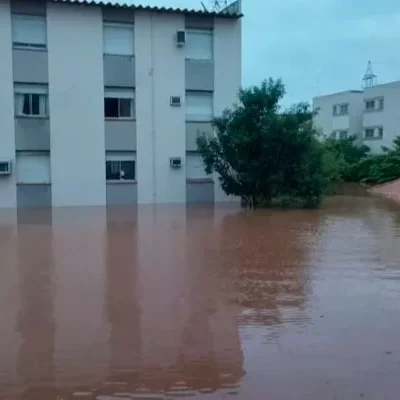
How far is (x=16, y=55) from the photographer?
23734mm

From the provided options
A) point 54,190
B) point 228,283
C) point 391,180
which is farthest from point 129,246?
point 391,180

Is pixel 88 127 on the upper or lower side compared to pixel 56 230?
upper

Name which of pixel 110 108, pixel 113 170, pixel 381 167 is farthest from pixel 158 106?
pixel 381 167

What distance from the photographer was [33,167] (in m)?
24.2

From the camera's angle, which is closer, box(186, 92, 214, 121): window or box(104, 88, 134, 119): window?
box(104, 88, 134, 119): window

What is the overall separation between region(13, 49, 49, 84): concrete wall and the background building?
1032 inches

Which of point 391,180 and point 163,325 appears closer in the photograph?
point 163,325

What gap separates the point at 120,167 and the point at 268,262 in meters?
15.1

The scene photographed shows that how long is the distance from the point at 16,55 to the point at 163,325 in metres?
19.5

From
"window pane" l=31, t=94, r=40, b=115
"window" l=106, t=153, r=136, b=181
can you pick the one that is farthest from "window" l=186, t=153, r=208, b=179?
"window pane" l=31, t=94, r=40, b=115

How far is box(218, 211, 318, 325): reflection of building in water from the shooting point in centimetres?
777

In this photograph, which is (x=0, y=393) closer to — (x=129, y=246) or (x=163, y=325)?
(x=163, y=325)

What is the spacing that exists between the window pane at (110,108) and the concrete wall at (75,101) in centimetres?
27

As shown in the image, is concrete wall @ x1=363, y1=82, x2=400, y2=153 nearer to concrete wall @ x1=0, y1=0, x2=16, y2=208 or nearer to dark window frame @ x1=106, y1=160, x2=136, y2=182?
dark window frame @ x1=106, y1=160, x2=136, y2=182
